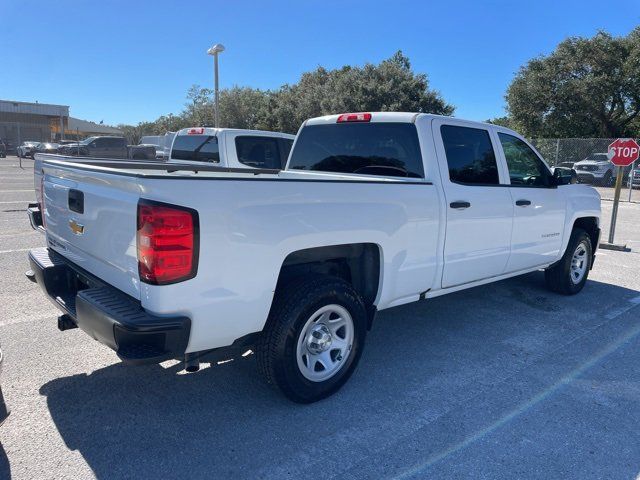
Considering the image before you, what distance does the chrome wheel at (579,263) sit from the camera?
597 centimetres

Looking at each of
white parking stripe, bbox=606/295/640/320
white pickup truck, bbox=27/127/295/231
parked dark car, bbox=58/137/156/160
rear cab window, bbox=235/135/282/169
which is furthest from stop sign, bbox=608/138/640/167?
parked dark car, bbox=58/137/156/160

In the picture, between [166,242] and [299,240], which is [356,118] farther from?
[166,242]

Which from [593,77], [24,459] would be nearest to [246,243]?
[24,459]

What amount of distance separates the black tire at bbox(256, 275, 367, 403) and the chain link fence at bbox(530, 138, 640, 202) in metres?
23.1

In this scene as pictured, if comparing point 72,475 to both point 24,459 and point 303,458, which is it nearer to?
point 24,459

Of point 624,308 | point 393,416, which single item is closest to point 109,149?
point 624,308

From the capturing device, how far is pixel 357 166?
4473mm

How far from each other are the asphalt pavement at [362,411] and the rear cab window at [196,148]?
3.79m

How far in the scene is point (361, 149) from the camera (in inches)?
176

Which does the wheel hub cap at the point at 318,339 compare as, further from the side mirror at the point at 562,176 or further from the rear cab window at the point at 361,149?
the side mirror at the point at 562,176

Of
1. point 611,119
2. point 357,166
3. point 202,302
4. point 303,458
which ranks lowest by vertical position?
point 303,458

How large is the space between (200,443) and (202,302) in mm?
879

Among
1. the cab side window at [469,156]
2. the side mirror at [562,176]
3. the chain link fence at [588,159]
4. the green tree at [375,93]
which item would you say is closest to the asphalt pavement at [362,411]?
the cab side window at [469,156]

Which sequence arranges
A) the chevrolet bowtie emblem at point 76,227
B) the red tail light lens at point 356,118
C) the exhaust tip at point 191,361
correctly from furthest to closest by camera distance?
the red tail light lens at point 356,118
the chevrolet bowtie emblem at point 76,227
the exhaust tip at point 191,361
